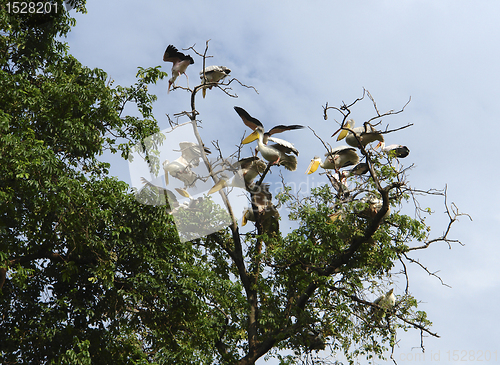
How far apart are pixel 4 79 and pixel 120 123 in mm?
1875

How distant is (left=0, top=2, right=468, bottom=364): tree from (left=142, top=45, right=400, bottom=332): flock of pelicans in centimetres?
16

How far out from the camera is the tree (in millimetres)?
6426

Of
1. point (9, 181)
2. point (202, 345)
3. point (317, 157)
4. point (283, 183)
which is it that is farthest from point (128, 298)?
point (317, 157)

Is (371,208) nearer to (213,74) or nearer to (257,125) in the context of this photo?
(257,125)

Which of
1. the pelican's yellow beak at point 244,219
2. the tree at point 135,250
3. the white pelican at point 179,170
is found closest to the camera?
the tree at point 135,250

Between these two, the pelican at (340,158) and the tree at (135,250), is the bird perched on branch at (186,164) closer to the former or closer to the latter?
the tree at (135,250)

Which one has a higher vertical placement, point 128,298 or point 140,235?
point 140,235

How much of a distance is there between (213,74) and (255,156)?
167 cm

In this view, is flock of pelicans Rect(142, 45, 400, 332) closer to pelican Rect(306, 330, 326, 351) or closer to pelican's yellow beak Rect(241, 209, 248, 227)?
pelican's yellow beak Rect(241, 209, 248, 227)

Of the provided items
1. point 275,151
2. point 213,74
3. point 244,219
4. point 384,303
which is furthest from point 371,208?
point 213,74

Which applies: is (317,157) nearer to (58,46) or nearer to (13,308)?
(58,46)

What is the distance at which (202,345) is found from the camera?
716 centimetres

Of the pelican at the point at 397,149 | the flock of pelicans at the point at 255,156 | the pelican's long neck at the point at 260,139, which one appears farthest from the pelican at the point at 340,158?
the pelican's long neck at the point at 260,139

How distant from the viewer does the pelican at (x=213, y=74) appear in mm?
8133
